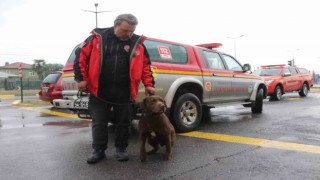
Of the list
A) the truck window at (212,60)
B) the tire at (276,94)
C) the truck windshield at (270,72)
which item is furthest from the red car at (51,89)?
the truck windshield at (270,72)

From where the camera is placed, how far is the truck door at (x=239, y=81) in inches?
314

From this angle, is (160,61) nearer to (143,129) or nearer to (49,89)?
(143,129)

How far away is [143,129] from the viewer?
4.28m

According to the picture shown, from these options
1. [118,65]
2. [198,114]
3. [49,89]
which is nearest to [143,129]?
[118,65]

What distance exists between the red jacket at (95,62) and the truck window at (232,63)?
402 centimetres

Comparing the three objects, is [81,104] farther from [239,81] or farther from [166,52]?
[239,81]

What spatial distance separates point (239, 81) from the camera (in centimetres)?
815

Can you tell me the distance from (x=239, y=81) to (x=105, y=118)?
15.2ft

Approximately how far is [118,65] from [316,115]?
6.34m

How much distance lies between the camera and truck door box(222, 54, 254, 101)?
26.2 ft

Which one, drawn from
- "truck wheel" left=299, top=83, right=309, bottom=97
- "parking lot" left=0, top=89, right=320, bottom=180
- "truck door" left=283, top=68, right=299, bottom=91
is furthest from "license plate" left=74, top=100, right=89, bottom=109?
"truck wheel" left=299, top=83, right=309, bottom=97

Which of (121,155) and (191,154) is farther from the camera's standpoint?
(191,154)

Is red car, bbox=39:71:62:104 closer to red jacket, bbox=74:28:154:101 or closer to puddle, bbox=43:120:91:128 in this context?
puddle, bbox=43:120:91:128

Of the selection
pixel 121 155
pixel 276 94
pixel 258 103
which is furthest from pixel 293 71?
pixel 121 155
